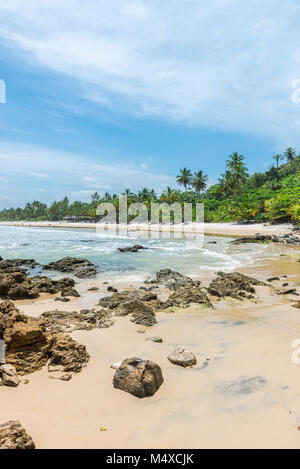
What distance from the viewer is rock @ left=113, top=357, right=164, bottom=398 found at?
3596mm

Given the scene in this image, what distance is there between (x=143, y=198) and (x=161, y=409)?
81319 millimetres

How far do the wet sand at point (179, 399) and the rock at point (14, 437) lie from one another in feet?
0.52

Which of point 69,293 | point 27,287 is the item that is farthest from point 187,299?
point 27,287

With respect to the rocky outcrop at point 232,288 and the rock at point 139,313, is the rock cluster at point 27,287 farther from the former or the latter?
the rocky outcrop at point 232,288

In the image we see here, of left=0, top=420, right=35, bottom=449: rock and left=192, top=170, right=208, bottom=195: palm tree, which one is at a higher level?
left=192, top=170, right=208, bottom=195: palm tree

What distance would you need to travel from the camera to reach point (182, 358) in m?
4.50

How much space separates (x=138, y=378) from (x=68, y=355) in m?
1.48

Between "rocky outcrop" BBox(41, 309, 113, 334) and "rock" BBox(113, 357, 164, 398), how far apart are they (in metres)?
2.54

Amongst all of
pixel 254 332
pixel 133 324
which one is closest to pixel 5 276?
pixel 133 324

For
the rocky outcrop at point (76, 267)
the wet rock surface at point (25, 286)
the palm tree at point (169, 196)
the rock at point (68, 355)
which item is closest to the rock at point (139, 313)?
the rock at point (68, 355)

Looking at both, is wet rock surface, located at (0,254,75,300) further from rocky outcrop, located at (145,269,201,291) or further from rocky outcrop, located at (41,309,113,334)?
rocky outcrop, located at (145,269,201,291)

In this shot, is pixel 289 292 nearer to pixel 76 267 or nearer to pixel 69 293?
pixel 69 293

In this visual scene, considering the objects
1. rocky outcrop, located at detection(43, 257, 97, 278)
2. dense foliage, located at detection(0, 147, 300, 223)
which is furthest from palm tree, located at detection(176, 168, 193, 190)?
rocky outcrop, located at detection(43, 257, 97, 278)
